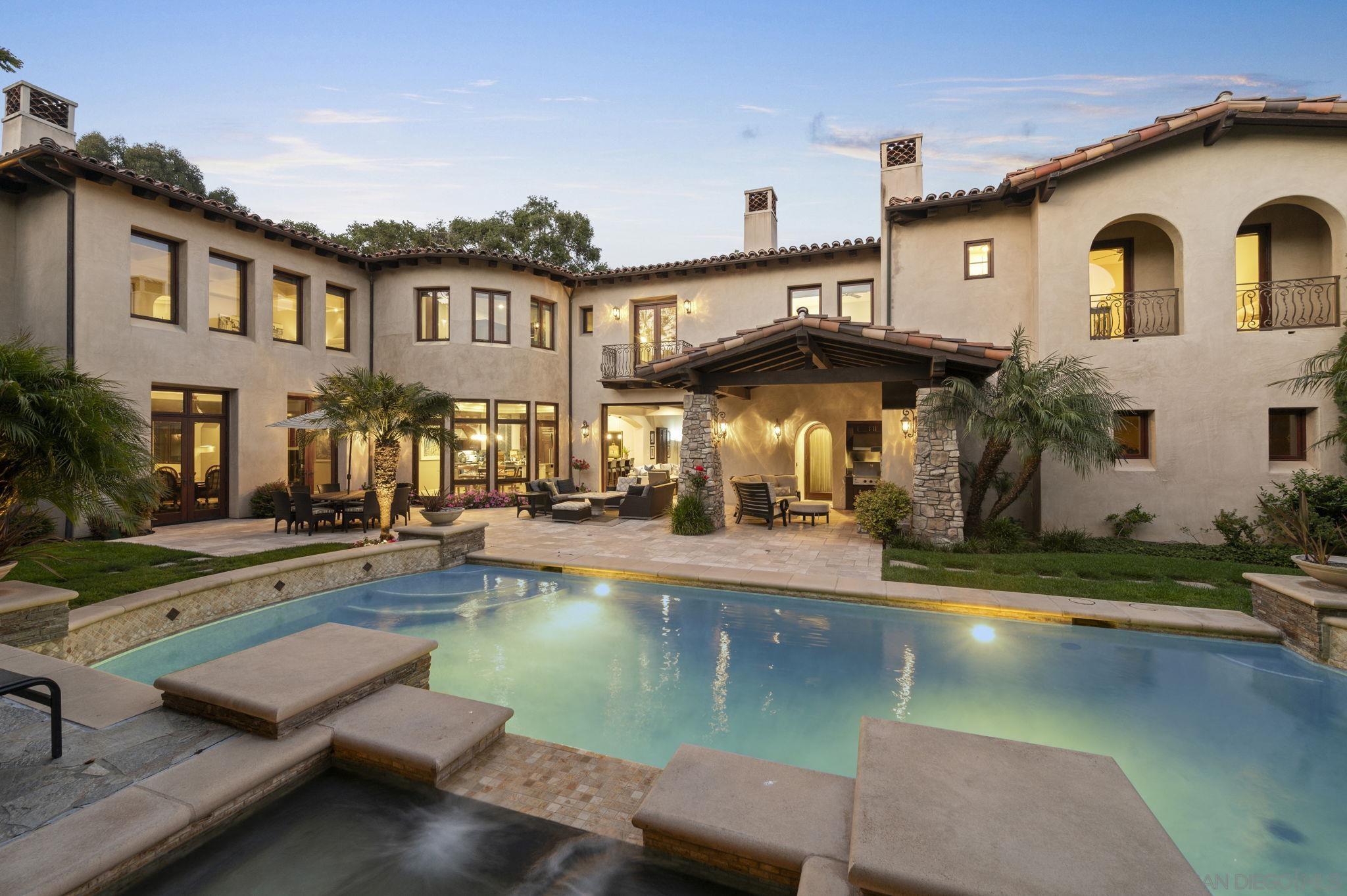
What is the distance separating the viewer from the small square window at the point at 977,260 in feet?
37.6

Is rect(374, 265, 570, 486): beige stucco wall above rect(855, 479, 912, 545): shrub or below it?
above

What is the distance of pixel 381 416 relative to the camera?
1033 centimetres

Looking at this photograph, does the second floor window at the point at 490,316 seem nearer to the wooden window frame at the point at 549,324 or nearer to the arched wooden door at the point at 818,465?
the wooden window frame at the point at 549,324

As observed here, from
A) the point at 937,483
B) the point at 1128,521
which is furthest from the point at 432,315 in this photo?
the point at 1128,521

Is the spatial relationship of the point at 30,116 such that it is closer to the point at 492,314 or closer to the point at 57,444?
the point at 492,314

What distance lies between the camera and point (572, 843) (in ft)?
7.77

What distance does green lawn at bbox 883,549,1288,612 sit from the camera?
652 cm

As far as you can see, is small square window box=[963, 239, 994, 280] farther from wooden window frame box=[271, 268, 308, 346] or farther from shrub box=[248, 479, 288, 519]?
shrub box=[248, 479, 288, 519]

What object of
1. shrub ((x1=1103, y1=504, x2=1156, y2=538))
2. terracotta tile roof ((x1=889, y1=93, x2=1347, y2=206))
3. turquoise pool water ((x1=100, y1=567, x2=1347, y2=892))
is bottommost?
turquoise pool water ((x1=100, y1=567, x2=1347, y2=892))

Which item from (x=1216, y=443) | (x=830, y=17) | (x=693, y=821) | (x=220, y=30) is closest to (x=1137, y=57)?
(x=830, y=17)

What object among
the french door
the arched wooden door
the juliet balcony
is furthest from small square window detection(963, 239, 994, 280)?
the french door

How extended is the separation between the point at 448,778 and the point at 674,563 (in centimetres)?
564

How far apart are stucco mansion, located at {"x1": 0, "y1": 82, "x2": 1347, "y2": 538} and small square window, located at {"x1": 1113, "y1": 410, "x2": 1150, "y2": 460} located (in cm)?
13

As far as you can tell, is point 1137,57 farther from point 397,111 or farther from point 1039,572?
point 397,111
